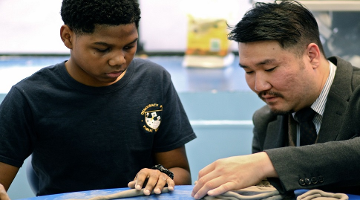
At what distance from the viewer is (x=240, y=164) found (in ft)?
4.17

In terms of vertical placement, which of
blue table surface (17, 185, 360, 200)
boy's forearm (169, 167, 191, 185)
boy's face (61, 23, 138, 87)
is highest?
boy's face (61, 23, 138, 87)

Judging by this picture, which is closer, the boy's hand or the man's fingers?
the man's fingers

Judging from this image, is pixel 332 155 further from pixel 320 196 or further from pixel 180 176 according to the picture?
pixel 180 176

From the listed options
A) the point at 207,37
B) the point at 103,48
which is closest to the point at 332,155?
the point at 103,48

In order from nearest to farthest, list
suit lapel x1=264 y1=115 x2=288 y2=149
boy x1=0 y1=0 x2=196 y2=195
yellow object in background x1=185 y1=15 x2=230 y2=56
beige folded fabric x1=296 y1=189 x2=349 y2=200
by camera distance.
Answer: beige folded fabric x1=296 y1=189 x2=349 y2=200
boy x1=0 y1=0 x2=196 y2=195
suit lapel x1=264 y1=115 x2=288 y2=149
yellow object in background x1=185 y1=15 x2=230 y2=56

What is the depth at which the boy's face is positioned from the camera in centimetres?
141

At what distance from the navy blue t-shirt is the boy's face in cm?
11

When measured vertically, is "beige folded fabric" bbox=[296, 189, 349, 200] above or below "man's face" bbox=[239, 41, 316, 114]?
below

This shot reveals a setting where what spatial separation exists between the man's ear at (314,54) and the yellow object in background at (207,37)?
1.77m

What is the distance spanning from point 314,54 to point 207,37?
1841 millimetres

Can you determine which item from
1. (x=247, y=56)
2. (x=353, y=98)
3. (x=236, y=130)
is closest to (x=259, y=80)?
(x=247, y=56)

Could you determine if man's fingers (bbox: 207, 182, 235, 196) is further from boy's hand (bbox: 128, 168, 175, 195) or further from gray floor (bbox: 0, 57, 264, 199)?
gray floor (bbox: 0, 57, 264, 199)

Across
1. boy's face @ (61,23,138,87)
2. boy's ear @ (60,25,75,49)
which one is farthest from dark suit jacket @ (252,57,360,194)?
boy's ear @ (60,25,75,49)

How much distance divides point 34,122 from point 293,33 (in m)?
0.87
